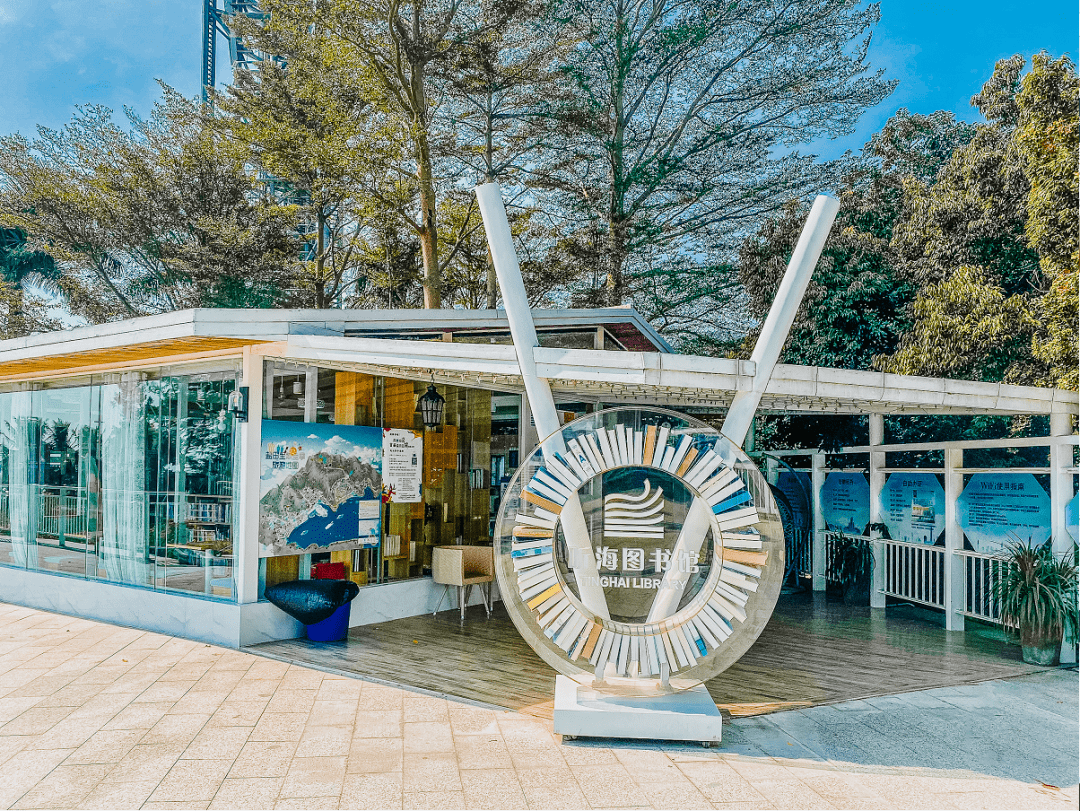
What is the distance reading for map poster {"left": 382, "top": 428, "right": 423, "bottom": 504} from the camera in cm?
789

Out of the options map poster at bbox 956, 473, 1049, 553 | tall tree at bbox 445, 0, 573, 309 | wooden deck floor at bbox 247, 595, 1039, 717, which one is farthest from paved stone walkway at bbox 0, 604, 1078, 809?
tall tree at bbox 445, 0, 573, 309

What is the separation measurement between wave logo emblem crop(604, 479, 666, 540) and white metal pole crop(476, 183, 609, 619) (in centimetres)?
23

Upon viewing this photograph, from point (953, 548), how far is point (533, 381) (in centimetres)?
Result: 523

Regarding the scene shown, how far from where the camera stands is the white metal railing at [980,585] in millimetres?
7184

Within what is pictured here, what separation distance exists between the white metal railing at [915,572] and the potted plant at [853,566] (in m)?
0.43

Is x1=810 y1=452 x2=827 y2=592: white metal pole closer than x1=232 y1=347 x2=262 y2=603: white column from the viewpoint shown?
No

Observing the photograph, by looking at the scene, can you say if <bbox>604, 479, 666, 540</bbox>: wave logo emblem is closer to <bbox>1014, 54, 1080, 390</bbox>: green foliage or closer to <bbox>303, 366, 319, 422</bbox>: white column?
<bbox>303, 366, 319, 422</bbox>: white column

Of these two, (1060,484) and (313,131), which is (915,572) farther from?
(313,131)

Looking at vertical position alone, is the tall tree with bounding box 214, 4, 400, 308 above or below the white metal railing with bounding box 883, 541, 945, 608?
above

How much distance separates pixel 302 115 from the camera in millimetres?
18656

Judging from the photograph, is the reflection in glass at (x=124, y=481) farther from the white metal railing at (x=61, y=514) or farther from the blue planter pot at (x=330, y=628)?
the blue planter pot at (x=330, y=628)

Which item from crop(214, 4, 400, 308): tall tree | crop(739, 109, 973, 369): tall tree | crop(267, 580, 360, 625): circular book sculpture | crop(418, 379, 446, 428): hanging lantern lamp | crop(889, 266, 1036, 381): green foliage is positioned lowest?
crop(267, 580, 360, 625): circular book sculpture

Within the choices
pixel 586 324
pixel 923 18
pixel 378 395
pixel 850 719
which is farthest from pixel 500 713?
pixel 923 18

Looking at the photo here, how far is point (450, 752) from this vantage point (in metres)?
4.34
